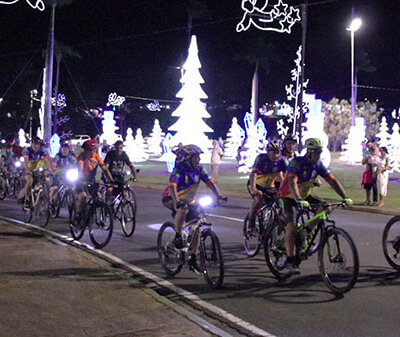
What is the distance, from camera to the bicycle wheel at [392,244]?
847 centimetres

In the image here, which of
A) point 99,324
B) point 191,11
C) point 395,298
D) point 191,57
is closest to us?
point 99,324

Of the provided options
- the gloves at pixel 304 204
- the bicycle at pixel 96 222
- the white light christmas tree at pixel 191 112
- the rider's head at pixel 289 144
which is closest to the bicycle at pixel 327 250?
the gloves at pixel 304 204

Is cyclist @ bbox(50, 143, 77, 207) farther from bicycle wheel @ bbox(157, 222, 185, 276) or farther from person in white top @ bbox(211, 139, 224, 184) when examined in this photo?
person in white top @ bbox(211, 139, 224, 184)

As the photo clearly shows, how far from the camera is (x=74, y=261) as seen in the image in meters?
8.62

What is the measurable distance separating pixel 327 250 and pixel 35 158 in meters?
8.42

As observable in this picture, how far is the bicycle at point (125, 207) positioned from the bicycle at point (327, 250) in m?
4.23

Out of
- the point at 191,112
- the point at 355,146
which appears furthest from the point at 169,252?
the point at 355,146

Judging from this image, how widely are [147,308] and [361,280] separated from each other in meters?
3.06

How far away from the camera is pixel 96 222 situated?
10.5 meters

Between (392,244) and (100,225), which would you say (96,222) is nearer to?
(100,225)

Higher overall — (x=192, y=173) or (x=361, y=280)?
(x=192, y=173)

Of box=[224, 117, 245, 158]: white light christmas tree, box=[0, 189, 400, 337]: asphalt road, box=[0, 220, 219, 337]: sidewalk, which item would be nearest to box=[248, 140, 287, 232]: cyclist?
box=[0, 189, 400, 337]: asphalt road

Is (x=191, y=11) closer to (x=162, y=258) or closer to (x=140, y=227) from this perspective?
(x=140, y=227)

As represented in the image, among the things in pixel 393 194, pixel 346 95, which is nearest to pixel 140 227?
pixel 393 194
